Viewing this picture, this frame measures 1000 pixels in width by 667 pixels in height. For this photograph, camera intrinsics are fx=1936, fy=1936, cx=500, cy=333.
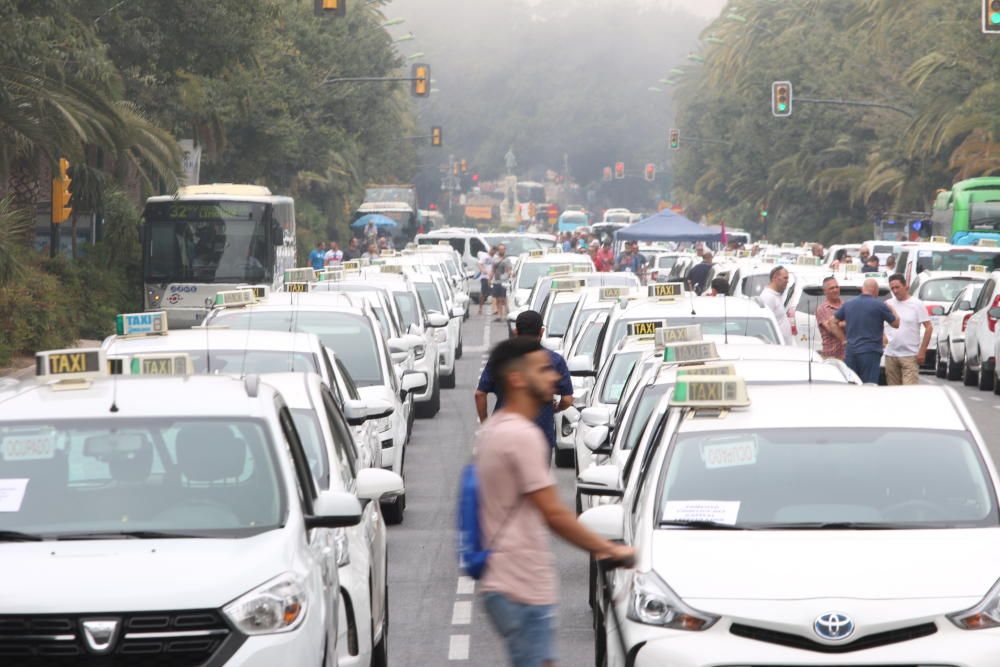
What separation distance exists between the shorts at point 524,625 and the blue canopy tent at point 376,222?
244ft

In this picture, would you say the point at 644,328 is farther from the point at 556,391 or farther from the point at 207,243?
the point at 207,243

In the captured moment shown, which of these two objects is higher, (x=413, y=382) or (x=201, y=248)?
(x=413, y=382)

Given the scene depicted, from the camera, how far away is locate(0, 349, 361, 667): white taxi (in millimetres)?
6207

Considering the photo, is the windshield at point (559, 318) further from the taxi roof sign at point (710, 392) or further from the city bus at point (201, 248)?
the taxi roof sign at point (710, 392)

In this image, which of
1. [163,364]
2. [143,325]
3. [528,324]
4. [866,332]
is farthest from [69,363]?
[866,332]

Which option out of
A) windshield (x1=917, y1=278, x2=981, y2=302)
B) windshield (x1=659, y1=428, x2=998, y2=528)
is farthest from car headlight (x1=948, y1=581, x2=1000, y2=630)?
windshield (x1=917, y1=278, x2=981, y2=302)

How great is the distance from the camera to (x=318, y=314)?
16.1 meters

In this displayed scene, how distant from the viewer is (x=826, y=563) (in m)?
6.88

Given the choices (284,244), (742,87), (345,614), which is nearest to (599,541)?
(345,614)

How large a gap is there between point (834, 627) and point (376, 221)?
245 ft

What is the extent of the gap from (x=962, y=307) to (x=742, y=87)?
218 feet

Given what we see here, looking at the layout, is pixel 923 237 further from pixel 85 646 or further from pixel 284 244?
pixel 85 646

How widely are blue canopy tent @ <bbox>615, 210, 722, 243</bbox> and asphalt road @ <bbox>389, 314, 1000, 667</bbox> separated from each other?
32.2 meters

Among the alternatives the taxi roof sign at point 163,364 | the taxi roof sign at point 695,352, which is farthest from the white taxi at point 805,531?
the taxi roof sign at point 163,364
